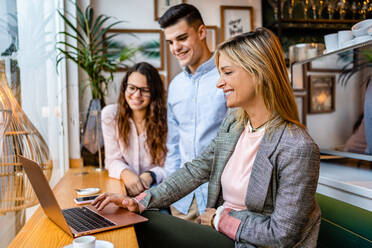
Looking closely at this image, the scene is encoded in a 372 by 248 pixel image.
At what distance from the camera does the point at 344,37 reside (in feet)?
6.03

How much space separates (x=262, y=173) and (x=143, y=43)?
252cm

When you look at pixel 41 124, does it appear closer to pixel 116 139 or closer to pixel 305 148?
pixel 116 139

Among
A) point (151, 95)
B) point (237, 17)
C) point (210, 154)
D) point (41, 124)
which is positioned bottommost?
point (210, 154)

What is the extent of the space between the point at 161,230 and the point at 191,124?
2.67 ft

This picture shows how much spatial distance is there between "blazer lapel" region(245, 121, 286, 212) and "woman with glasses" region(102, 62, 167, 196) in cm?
113

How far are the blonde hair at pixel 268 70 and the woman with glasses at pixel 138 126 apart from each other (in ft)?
3.78

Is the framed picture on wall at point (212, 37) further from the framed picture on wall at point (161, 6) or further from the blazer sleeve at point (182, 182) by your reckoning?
the blazer sleeve at point (182, 182)

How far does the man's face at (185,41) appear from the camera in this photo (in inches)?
79.2

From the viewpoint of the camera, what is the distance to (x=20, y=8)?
5.60 ft

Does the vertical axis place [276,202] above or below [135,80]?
below

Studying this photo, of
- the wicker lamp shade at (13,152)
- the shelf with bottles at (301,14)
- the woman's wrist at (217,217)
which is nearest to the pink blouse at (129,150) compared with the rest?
the wicker lamp shade at (13,152)

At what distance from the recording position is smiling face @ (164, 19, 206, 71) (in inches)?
79.2

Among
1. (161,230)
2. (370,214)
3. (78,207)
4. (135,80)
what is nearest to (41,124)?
(135,80)

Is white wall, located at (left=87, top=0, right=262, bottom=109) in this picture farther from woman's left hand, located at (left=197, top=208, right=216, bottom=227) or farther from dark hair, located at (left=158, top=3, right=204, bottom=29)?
woman's left hand, located at (left=197, top=208, right=216, bottom=227)
